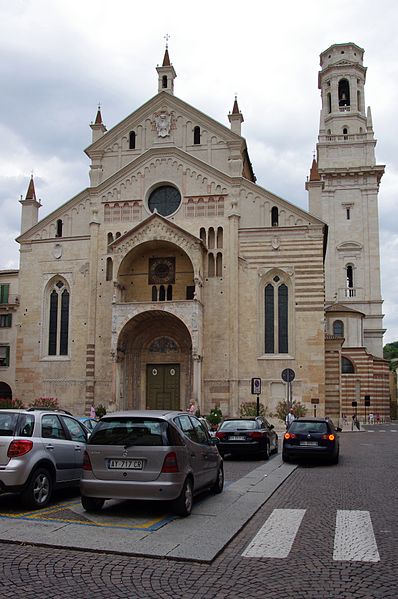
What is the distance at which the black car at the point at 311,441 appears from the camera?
731 inches

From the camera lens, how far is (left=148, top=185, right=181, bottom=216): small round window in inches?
1523

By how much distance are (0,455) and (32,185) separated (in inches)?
1327

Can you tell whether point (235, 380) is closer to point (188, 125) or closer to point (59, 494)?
point (188, 125)

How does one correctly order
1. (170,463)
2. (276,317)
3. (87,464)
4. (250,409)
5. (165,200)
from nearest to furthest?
(170,463) < (87,464) < (250,409) < (276,317) < (165,200)

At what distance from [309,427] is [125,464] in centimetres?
1058

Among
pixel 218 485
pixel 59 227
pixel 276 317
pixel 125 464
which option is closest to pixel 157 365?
pixel 276 317

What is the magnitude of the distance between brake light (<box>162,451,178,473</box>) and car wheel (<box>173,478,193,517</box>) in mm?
431

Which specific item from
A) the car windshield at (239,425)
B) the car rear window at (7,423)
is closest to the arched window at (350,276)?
the car windshield at (239,425)

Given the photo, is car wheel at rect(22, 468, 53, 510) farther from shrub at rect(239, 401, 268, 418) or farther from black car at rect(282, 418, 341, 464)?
shrub at rect(239, 401, 268, 418)

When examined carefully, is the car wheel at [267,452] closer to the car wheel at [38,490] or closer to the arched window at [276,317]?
the car wheel at [38,490]

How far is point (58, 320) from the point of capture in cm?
3878

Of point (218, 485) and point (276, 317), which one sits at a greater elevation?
point (276, 317)

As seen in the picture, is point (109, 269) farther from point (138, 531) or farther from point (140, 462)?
point (138, 531)

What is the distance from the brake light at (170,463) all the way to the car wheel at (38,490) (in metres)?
2.26
